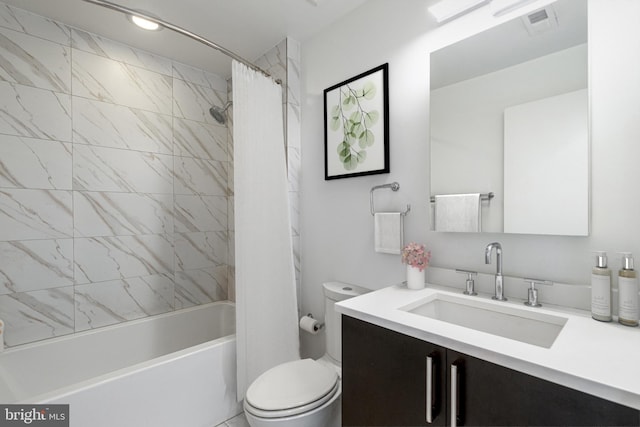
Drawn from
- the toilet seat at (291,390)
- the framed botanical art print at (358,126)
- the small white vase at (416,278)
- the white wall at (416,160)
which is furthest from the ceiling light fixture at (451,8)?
the toilet seat at (291,390)

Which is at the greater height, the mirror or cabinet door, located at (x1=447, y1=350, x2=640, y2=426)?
the mirror

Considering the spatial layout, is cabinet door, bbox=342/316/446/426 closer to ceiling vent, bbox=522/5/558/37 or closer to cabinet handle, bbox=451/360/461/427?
cabinet handle, bbox=451/360/461/427

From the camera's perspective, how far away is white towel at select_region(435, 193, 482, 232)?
1319 mm

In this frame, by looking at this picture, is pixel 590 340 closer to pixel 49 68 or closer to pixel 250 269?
pixel 250 269

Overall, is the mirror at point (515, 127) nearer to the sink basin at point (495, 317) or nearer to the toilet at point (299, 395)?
the sink basin at point (495, 317)

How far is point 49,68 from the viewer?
191 centimetres

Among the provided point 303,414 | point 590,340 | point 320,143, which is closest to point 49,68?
point 320,143

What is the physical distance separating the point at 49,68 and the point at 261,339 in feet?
7.15

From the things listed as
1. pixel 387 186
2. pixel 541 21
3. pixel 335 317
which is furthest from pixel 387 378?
pixel 541 21

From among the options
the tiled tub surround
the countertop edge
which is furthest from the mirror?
the tiled tub surround

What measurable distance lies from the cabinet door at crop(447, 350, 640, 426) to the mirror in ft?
2.07

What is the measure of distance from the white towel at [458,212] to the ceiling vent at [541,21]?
2.18ft

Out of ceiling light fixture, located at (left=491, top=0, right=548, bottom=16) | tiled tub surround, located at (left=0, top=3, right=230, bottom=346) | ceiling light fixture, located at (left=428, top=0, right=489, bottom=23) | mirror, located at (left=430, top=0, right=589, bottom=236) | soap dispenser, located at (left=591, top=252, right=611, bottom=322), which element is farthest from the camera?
tiled tub surround, located at (left=0, top=3, right=230, bottom=346)

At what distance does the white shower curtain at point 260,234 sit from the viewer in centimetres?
174
